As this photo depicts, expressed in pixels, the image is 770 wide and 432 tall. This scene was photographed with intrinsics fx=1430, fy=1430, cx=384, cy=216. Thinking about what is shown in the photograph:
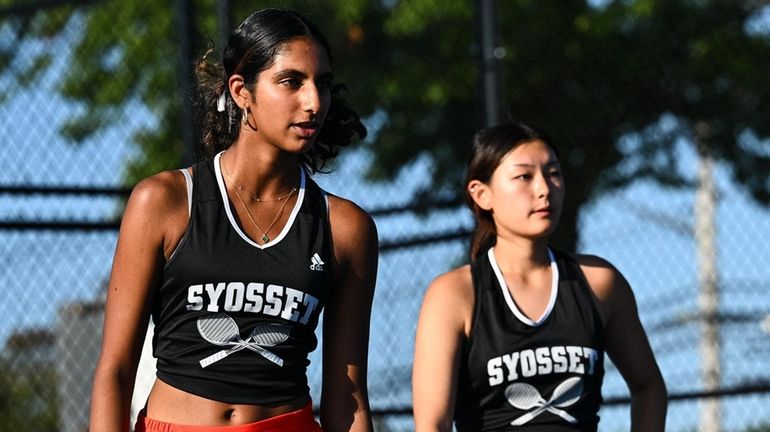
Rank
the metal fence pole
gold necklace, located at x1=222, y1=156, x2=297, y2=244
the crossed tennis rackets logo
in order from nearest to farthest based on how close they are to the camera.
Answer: gold necklace, located at x1=222, y1=156, x2=297, y2=244, the crossed tennis rackets logo, the metal fence pole

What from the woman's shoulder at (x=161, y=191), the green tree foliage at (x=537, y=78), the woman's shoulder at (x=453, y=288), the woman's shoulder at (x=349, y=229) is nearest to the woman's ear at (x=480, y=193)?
the woman's shoulder at (x=453, y=288)

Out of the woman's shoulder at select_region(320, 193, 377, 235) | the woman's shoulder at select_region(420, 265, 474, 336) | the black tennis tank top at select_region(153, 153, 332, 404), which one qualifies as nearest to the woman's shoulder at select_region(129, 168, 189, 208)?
the black tennis tank top at select_region(153, 153, 332, 404)

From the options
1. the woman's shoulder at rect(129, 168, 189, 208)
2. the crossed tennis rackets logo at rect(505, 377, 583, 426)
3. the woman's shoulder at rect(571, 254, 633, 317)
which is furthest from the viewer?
the woman's shoulder at rect(571, 254, 633, 317)

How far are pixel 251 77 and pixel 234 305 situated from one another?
559mm

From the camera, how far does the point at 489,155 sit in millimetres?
4469

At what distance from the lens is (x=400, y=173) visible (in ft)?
22.8

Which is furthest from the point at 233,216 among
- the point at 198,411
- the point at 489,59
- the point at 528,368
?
the point at 489,59

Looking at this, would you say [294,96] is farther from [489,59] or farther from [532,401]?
[489,59]

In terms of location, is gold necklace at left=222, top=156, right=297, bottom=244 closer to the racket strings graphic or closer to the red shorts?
the racket strings graphic

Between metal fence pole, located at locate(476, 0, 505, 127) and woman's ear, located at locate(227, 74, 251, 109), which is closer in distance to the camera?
woman's ear, located at locate(227, 74, 251, 109)

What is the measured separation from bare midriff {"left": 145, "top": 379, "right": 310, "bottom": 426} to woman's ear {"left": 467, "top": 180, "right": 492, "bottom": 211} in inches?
54.1

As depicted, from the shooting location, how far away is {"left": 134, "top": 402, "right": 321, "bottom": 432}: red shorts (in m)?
3.27

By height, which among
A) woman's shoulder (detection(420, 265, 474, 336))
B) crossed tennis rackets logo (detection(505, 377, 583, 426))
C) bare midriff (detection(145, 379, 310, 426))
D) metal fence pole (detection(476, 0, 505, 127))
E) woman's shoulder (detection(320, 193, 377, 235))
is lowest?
bare midriff (detection(145, 379, 310, 426))

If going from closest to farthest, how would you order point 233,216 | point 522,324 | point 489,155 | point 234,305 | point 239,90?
point 234,305, point 233,216, point 239,90, point 522,324, point 489,155
